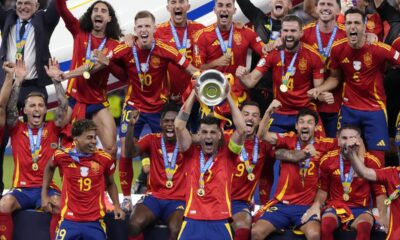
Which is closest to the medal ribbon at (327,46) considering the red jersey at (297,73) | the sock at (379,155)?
the red jersey at (297,73)

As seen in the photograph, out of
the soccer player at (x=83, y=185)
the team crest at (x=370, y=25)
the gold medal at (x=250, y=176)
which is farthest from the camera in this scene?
the team crest at (x=370, y=25)

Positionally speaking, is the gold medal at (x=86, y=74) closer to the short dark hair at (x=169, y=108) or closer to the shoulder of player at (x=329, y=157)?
the short dark hair at (x=169, y=108)

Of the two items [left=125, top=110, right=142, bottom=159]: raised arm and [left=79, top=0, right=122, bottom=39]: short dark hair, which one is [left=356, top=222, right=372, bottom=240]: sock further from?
[left=79, top=0, right=122, bottom=39]: short dark hair

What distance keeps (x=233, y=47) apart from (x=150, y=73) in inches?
32.4

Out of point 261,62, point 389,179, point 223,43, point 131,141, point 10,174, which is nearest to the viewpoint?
point 389,179

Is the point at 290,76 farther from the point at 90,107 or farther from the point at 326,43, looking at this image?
the point at 90,107

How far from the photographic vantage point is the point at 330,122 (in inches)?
460

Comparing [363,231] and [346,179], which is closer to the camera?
[363,231]

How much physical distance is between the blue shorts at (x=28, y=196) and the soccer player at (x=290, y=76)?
2152 millimetres

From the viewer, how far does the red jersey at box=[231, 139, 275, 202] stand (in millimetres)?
11102

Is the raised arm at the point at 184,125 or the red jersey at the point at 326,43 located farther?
the red jersey at the point at 326,43

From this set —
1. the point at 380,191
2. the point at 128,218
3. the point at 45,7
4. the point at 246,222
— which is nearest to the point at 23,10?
the point at 45,7

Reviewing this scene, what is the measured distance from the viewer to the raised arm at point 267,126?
10.7 metres

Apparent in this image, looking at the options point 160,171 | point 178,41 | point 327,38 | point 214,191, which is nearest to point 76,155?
Answer: point 160,171
